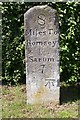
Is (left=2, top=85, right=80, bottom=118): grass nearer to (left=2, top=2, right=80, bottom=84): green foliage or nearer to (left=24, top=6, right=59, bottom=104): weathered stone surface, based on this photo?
(left=24, top=6, right=59, bottom=104): weathered stone surface

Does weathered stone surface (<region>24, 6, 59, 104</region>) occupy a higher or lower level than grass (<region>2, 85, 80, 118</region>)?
higher

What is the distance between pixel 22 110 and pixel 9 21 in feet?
6.06

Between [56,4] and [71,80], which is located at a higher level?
[56,4]

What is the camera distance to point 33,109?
239 inches

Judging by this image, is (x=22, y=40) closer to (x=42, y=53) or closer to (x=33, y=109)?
(x=42, y=53)

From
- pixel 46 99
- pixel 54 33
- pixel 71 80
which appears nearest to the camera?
pixel 54 33

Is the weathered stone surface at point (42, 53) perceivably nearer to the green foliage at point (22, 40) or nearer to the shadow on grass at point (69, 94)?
the shadow on grass at point (69, 94)

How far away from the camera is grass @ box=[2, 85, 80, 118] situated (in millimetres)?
5859

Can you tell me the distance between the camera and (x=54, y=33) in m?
5.77

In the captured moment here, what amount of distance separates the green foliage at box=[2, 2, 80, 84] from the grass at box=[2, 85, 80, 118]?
0.75 m

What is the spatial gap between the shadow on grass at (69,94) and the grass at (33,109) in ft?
0.31

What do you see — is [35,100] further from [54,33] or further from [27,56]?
[54,33]

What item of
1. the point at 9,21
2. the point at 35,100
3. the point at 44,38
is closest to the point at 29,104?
the point at 35,100

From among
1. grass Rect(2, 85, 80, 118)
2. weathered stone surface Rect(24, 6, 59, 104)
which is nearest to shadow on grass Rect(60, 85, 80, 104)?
grass Rect(2, 85, 80, 118)
